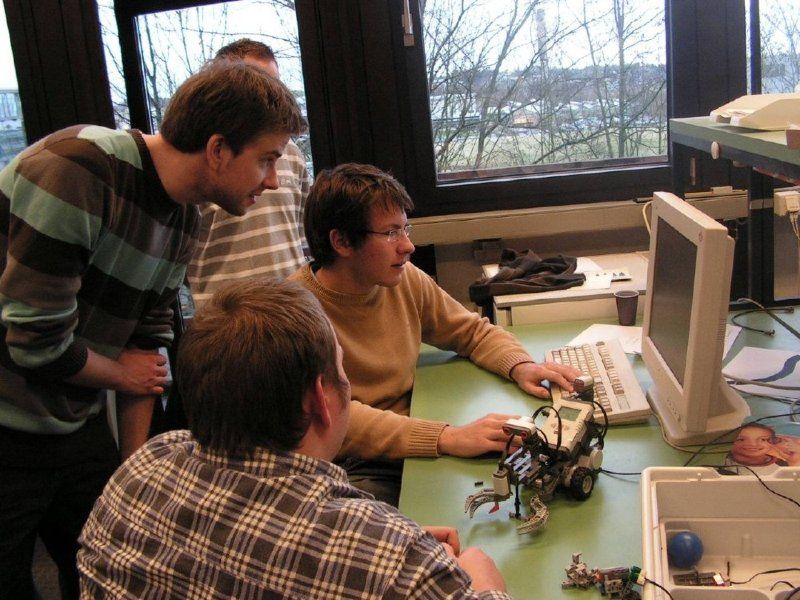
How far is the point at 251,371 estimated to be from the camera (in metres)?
0.93

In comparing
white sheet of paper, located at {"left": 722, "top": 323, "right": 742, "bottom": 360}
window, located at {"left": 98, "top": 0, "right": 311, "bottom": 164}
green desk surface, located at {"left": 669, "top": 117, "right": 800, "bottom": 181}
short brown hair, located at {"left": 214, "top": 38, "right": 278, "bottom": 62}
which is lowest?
white sheet of paper, located at {"left": 722, "top": 323, "right": 742, "bottom": 360}

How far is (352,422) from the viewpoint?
1.68 metres

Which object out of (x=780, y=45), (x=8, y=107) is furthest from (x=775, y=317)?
(x=8, y=107)

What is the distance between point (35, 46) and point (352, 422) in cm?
222

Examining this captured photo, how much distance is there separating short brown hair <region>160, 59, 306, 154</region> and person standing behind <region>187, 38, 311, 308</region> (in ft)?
2.13

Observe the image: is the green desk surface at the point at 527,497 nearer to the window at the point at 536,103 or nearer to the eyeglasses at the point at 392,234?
the eyeglasses at the point at 392,234

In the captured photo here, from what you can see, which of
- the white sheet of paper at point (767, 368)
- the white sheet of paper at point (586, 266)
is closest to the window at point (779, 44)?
the white sheet of paper at point (586, 266)

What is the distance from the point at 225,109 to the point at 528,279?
126cm

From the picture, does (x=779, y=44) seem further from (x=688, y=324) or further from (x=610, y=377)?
(x=688, y=324)

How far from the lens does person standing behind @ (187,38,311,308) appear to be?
7.47 feet

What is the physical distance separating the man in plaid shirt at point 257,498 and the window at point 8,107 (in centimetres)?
253

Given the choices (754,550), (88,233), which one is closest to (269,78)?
(88,233)

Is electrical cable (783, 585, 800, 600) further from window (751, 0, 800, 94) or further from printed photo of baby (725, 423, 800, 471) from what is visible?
window (751, 0, 800, 94)

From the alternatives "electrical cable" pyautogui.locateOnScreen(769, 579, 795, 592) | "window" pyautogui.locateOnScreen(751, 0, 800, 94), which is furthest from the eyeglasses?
"window" pyautogui.locateOnScreen(751, 0, 800, 94)
